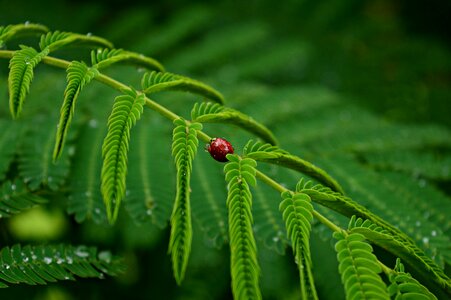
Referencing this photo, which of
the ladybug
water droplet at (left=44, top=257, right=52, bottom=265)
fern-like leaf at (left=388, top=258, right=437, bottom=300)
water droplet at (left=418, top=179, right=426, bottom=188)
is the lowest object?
fern-like leaf at (left=388, top=258, right=437, bottom=300)

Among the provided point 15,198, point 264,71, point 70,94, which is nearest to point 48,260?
point 15,198

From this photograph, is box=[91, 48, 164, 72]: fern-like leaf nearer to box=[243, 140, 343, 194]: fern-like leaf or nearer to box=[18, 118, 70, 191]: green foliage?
box=[243, 140, 343, 194]: fern-like leaf

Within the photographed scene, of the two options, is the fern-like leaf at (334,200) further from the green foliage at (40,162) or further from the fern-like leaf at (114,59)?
the green foliage at (40,162)

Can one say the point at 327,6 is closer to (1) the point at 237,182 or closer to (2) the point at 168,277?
(2) the point at 168,277

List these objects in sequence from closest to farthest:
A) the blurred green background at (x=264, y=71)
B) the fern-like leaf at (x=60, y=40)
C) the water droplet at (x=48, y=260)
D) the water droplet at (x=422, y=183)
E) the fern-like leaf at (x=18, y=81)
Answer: the fern-like leaf at (x=18, y=81), the fern-like leaf at (x=60, y=40), the water droplet at (x=48, y=260), the water droplet at (x=422, y=183), the blurred green background at (x=264, y=71)

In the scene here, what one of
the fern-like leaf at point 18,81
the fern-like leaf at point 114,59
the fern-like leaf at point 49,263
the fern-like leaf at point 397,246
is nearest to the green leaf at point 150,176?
the fern-like leaf at point 49,263

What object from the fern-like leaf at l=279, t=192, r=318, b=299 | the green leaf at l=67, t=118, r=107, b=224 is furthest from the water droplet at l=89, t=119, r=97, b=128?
the fern-like leaf at l=279, t=192, r=318, b=299

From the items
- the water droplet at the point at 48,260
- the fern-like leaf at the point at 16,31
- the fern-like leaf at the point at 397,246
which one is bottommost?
the water droplet at the point at 48,260
